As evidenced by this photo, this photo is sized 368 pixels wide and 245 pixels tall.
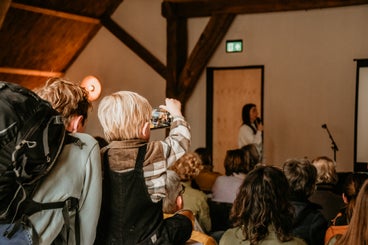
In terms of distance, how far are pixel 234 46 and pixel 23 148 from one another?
786 cm

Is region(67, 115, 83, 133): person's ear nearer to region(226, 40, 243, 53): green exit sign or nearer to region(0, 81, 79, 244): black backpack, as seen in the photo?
region(0, 81, 79, 244): black backpack

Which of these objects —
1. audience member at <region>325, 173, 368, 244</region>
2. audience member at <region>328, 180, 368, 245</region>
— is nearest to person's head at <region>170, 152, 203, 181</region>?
audience member at <region>325, 173, 368, 244</region>

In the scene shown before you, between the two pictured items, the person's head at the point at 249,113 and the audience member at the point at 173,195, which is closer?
the audience member at the point at 173,195

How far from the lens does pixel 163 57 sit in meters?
9.90

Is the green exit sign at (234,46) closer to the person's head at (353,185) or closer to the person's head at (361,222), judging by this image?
the person's head at (353,185)

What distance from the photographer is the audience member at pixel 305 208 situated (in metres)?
3.23

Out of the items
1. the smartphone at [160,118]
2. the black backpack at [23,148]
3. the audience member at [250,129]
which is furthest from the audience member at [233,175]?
the audience member at [250,129]

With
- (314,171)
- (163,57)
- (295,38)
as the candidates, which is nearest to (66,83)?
(314,171)

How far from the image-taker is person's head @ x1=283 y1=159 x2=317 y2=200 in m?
3.33

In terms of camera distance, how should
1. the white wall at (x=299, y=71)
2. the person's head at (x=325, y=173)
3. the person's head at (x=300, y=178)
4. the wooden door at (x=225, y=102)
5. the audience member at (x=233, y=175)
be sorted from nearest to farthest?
the person's head at (x=300, y=178)
the person's head at (x=325, y=173)
the audience member at (x=233, y=175)
the white wall at (x=299, y=71)
the wooden door at (x=225, y=102)

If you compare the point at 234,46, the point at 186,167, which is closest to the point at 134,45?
the point at 234,46

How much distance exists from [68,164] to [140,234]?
0.40 metres

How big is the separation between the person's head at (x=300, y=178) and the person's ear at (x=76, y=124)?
167cm

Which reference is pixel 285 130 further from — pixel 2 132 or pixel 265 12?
pixel 2 132
